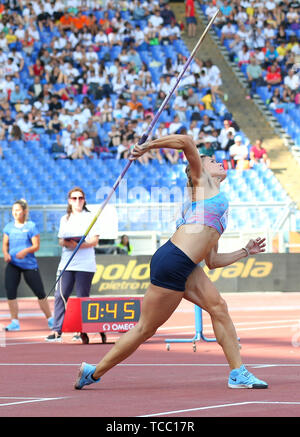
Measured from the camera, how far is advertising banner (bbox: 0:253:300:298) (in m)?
23.6

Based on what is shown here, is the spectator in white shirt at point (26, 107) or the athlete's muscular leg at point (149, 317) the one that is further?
the spectator in white shirt at point (26, 107)

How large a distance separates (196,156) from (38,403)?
2337mm

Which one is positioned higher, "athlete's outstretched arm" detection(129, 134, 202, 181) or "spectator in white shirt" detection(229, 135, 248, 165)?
"spectator in white shirt" detection(229, 135, 248, 165)

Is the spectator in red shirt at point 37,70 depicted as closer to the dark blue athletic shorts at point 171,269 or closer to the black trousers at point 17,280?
the black trousers at point 17,280

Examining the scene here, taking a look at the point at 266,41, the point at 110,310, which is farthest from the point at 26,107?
the point at 110,310

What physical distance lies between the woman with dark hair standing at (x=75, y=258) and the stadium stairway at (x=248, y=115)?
49.1ft

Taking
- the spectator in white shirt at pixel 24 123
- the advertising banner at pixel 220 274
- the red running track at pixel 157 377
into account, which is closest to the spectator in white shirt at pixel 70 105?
the spectator in white shirt at pixel 24 123

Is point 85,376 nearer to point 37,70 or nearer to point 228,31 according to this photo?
point 37,70

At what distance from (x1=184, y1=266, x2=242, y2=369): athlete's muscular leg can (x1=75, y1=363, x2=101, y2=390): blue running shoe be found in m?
1.02

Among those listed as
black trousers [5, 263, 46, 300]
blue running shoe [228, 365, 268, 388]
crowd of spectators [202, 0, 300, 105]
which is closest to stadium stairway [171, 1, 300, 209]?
crowd of spectators [202, 0, 300, 105]

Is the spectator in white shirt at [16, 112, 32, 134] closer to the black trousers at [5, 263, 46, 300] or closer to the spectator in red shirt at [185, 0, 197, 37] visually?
the spectator in red shirt at [185, 0, 197, 37]

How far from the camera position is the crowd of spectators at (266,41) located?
3355 cm

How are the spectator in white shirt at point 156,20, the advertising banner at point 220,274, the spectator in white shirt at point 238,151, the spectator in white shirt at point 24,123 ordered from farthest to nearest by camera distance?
the spectator in white shirt at point 156,20, the spectator in white shirt at point 24,123, the spectator in white shirt at point 238,151, the advertising banner at point 220,274
